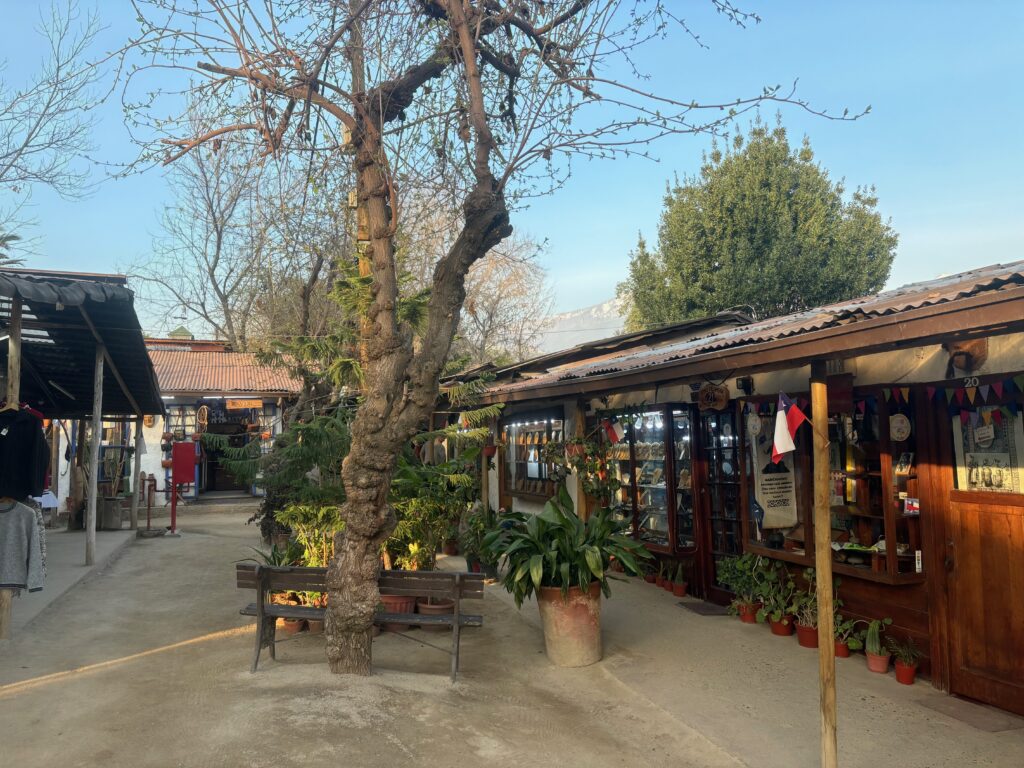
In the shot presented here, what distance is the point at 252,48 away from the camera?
6.18m

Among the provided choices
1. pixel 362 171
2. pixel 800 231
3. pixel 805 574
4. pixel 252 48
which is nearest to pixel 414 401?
pixel 362 171

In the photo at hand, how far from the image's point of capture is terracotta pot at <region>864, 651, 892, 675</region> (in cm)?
559

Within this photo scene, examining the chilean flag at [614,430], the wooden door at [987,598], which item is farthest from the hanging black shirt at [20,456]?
the wooden door at [987,598]

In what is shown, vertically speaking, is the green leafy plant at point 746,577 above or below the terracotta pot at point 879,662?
above

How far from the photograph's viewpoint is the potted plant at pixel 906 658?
5324 millimetres

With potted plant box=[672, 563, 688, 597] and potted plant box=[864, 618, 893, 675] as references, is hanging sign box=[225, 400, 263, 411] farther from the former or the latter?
potted plant box=[864, 618, 893, 675]

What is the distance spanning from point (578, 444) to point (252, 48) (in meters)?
5.59

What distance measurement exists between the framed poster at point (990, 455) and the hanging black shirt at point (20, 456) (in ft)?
24.6

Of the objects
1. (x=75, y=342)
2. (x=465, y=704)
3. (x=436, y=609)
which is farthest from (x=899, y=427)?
(x=75, y=342)

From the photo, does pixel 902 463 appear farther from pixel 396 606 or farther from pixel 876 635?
pixel 396 606

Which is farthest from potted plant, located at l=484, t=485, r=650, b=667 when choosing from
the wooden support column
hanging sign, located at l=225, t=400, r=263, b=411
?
hanging sign, located at l=225, t=400, r=263, b=411

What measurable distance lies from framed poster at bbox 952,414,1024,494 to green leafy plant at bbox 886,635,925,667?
4.17ft

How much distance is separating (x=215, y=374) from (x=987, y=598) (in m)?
21.5

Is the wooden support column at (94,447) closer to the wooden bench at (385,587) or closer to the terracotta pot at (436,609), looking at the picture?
the wooden bench at (385,587)
